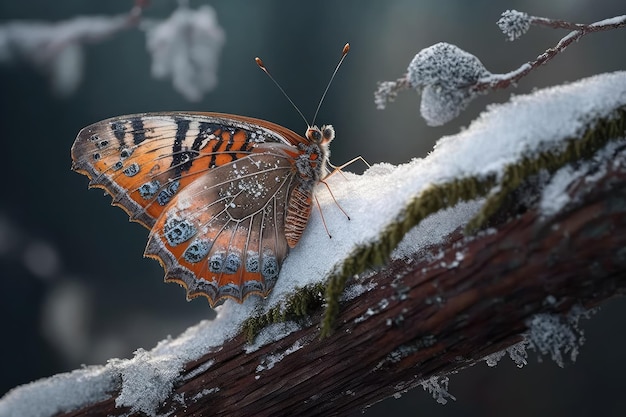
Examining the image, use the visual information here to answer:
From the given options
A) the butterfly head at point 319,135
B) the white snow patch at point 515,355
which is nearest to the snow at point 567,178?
the white snow patch at point 515,355

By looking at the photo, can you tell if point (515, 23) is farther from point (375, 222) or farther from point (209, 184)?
point (209, 184)

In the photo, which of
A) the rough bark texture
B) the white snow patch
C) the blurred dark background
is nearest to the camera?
the rough bark texture

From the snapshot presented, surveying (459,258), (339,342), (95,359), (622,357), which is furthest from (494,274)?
(95,359)

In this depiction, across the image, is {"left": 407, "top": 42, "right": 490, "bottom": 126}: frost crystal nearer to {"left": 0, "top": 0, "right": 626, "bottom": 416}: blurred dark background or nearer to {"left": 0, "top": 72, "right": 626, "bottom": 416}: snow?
{"left": 0, "top": 72, "right": 626, "bottom": 416}: snow

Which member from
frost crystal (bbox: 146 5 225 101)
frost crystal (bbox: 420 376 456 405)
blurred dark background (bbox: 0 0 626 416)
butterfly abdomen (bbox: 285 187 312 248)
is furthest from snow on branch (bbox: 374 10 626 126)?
frost crystal (bbox: 146 5 225 101)

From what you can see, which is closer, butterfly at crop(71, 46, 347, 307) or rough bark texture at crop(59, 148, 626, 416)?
rough bark texture at crop(59, 148, 626, 416)

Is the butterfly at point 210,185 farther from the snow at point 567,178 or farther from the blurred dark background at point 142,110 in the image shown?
the blurred dark background at point 142,110

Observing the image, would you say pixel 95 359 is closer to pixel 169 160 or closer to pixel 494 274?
pixel 169 160
